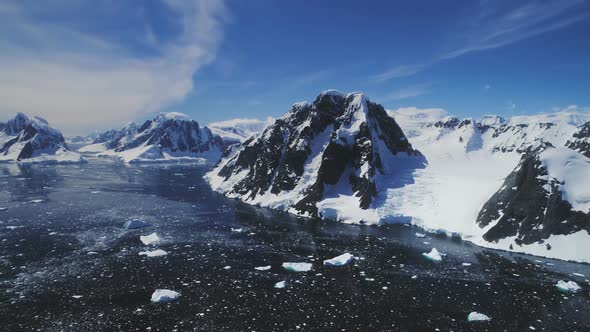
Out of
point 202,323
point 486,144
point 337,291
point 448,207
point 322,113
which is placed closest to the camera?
point 202,323

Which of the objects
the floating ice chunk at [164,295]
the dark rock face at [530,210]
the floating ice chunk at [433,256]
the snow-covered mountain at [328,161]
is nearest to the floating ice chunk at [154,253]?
the floating ice chunk at [164,295]

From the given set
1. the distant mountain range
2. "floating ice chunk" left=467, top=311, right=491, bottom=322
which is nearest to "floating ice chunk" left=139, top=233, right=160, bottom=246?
the distant mountain range

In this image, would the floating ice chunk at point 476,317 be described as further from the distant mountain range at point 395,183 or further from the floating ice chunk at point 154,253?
the floating ice chunk at point 154,253

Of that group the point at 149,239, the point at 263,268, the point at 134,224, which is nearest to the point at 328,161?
the point at 134,224

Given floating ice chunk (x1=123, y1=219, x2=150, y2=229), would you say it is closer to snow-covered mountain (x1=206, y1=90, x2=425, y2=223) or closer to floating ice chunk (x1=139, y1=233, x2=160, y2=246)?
floating ice chunk (x1=139, y1=233, x2=160, y2=246)

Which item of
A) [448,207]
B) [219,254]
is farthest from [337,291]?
[448,207]

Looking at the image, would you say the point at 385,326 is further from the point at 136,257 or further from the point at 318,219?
the point at 318,219

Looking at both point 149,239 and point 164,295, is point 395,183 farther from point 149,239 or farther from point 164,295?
point 164,295
